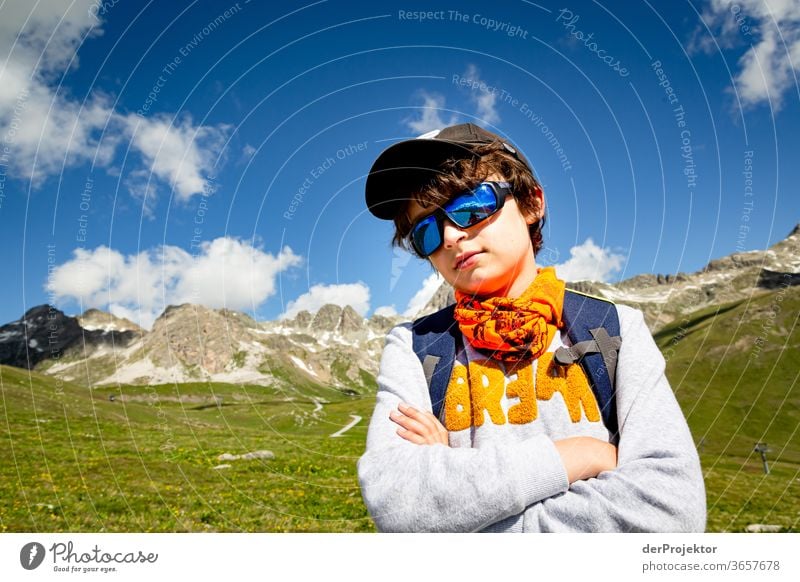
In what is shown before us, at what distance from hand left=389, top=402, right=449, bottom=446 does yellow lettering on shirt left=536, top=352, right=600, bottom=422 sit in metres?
0.69

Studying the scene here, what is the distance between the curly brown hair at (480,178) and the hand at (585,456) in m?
1.75

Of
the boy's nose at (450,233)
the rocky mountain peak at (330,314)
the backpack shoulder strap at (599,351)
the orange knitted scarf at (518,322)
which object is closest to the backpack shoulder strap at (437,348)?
the orange knitted scarf at (518,322)

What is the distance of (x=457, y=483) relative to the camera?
7.77ft

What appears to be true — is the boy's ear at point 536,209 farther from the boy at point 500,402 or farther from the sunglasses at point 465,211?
the sunglasses at point 465,211

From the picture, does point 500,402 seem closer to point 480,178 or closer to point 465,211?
point 465,211

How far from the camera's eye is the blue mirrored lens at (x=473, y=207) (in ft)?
10.5

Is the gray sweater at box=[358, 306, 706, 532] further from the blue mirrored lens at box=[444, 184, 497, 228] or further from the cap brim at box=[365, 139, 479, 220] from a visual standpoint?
the cap brim at box=[365, 139, 479, 220]

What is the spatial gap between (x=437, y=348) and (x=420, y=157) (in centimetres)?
144

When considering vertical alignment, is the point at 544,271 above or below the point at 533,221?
below

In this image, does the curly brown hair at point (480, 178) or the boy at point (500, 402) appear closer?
the boy at point (500, 402)

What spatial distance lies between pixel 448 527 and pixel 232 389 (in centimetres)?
17323
